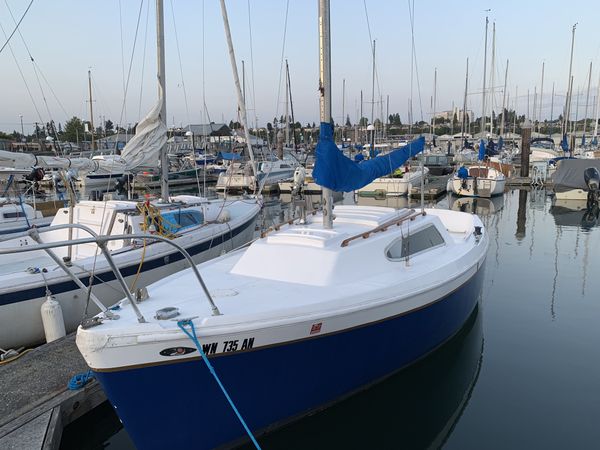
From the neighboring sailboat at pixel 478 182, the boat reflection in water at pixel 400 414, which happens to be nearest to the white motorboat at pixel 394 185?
the neighboring sailboat at pixel 478 182

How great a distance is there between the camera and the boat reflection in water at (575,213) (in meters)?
19.1

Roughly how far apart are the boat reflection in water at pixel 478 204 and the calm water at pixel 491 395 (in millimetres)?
11810

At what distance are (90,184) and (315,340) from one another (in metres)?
32.9

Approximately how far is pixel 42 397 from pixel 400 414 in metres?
4.62

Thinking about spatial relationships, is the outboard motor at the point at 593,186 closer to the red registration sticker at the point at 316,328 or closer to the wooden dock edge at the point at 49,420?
the red registration sticker at the point at 316,328

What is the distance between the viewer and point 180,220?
11305 millimetres

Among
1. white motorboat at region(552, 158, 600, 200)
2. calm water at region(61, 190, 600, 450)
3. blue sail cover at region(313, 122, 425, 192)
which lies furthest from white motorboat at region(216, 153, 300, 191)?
blue sail cover at region(313, 122, 425, 192)

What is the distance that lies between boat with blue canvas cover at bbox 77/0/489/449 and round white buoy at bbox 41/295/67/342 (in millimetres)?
2637

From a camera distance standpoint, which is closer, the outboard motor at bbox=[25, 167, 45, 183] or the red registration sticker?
the red registration sticker

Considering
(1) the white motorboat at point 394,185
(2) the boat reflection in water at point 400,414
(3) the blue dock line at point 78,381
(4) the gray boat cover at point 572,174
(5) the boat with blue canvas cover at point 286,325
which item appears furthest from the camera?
(1) the white motorboat at point 394,185

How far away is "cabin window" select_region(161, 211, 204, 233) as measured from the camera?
10781 mm

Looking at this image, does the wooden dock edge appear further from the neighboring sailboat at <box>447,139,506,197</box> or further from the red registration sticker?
the neighboring sailboat at <box>447,139,506,197</box>

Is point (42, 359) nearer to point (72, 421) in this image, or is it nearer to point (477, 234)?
point (72, 421)

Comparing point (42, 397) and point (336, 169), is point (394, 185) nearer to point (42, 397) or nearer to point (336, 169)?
point (336, 169)
